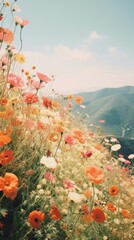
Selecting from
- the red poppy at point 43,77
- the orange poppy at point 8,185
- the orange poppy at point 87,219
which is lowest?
the orange poppy at point 87,219

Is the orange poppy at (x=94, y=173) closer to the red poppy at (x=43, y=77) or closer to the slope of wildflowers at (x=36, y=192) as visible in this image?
the slope of wildflowers at (x=36, y=192)

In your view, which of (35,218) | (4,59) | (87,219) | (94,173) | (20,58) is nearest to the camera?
(35,218)

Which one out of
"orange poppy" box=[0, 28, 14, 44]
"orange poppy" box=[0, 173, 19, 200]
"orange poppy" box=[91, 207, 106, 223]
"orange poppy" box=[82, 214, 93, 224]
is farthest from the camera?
"orange poppy" box=[0, 28, 14, 44]

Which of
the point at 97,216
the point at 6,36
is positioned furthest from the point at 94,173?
the point at 6,36

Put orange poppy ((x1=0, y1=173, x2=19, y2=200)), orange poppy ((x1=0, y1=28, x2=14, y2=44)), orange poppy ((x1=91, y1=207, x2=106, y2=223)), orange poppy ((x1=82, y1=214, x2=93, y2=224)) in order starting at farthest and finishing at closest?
orange poppy ((x1=0, y1=28, x2=14, y2=44)), orange poppy ((x1=82, y1=214, x2=93, y2=224)), orange poppy ((x1=91, y1=207, x2=106, y2=223)), orange poppy ((x1=0, y1=173, x2=19, y2=200))

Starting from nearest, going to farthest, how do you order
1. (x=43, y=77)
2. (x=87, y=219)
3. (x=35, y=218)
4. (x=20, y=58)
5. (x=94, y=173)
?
(x=35, y=218), (x=94, y=173), (x=87, y=219), (x=43, y=77), (x=20, y=58)

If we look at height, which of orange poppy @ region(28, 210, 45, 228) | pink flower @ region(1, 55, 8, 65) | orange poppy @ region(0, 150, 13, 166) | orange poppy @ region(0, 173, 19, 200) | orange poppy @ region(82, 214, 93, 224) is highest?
pink flower @ region(1, 55, 8, 65)

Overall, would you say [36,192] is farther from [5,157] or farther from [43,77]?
[43,77]

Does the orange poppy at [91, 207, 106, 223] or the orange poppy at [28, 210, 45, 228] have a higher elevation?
the orange poppy at [28, 210, 45, 228]

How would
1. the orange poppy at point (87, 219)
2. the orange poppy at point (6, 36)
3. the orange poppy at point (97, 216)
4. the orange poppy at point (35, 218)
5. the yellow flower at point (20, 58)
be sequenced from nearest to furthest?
1. the orange poppy at point (35, 218)
2. the orange poppy at point (97, 216)
3. the orange poppy at point (87, 219)
4. the orange poppy at point (6, 36)
5. the yellow flower at point (20, 58)

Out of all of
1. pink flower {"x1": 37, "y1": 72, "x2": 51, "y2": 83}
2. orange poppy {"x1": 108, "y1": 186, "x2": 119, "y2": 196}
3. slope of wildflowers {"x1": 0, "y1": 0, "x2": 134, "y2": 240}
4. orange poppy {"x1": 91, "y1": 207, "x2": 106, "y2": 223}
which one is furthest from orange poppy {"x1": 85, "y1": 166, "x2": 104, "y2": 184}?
pink flower {"x1": 37, "y1": 72, "x2": 51, "y2": 83}

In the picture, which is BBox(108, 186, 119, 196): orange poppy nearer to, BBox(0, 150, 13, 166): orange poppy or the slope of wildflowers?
the slope of wildflowers

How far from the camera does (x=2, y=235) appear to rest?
221 centimetres

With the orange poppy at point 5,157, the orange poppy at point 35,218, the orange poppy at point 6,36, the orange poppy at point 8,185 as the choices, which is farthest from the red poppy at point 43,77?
the orange poppy at point 35,218
